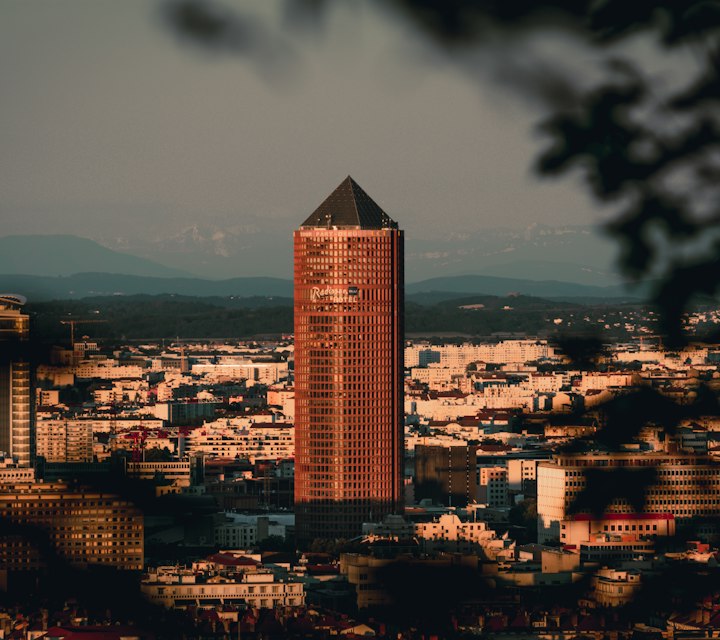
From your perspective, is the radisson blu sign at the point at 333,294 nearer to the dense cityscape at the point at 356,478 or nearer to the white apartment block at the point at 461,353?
the dense cityscape at the point at 356,478

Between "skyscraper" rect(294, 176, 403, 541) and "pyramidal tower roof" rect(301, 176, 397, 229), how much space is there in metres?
0.02

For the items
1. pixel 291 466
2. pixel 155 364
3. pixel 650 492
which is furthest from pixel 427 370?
pixel 650 492

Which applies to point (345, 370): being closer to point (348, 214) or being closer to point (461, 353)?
point (348, 214)

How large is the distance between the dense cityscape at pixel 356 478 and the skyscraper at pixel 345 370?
0.10 ft

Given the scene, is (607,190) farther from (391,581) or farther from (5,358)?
(5,358)

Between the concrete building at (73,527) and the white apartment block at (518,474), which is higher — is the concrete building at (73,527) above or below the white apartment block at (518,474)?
above

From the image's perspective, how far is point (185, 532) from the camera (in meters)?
2.48

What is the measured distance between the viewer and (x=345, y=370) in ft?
102

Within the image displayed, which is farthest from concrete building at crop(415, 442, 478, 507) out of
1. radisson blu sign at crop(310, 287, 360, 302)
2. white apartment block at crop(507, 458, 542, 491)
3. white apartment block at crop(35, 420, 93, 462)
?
white apartment block at crop(35, 420, 93, 462)

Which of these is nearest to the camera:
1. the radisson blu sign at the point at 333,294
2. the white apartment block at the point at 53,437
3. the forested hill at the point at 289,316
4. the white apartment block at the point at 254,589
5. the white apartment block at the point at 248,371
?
the white apartment block at the point at 254,589

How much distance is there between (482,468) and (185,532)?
38.3 meters

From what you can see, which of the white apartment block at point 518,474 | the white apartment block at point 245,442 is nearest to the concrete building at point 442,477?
the white apartment block at point 518,474

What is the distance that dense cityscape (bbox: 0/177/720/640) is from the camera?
8.03 feet

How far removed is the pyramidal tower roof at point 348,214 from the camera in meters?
31.3
